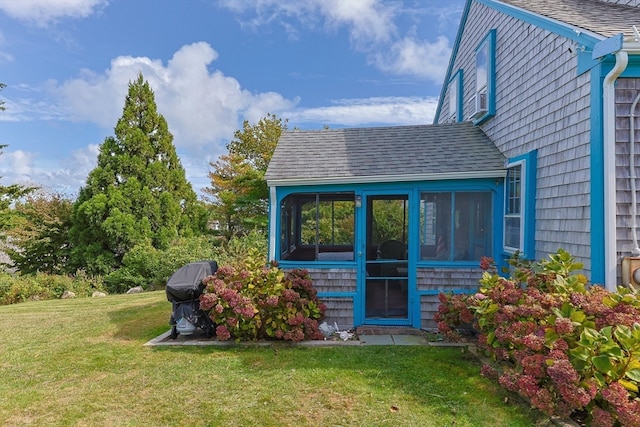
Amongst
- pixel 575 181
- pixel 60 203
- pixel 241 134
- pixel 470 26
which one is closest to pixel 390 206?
pixel 575 181

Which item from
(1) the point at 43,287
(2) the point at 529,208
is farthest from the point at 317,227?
(1) the point at 43,287

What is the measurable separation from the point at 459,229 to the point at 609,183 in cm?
216

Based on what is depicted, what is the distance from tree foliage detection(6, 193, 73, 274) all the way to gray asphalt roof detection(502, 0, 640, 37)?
569 inches

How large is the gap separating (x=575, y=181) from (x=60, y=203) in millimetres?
15229

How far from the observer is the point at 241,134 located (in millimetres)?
19266

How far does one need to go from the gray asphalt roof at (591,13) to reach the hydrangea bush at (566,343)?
2.63 metres

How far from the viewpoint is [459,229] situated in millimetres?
5562

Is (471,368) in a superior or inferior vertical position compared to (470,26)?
inferior

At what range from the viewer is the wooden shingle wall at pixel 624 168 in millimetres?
3637

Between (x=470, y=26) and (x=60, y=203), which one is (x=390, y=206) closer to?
(x=470, y=26)

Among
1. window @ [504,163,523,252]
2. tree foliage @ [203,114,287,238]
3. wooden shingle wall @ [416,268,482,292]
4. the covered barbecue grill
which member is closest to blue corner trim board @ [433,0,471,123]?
window @ [504,163,523,252]

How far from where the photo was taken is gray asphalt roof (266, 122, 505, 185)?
18.1 ft

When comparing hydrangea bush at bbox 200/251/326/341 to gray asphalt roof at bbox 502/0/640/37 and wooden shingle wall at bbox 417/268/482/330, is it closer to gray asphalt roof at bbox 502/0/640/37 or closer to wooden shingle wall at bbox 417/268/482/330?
Answer: wooden shingle wall at bbox 417/268/482/330

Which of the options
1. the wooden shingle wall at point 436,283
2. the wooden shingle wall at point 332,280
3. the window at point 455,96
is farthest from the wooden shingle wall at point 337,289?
the window at point 455,96
